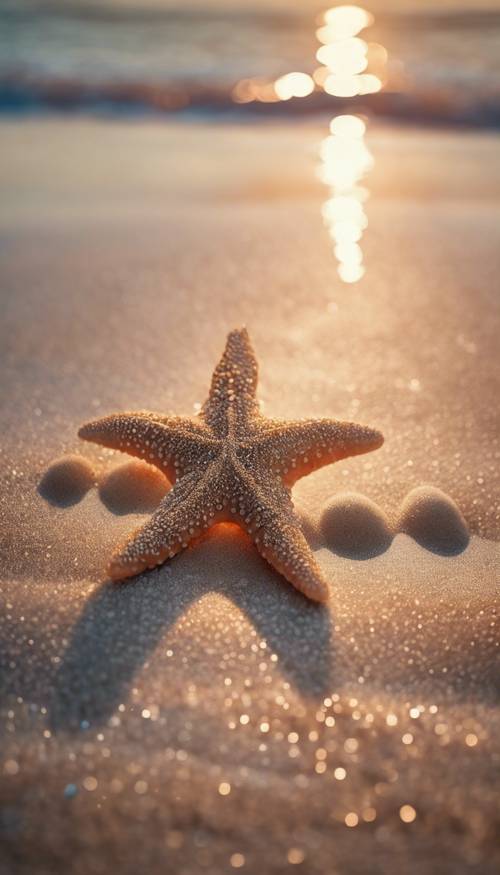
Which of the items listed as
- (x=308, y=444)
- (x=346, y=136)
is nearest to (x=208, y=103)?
(x=346, y=136)

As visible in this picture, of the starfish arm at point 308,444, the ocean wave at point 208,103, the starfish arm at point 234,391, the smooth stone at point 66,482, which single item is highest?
the ocean wave at point 208,103

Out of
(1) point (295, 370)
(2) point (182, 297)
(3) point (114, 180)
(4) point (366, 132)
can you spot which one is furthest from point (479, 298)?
(4) point (366, 132)

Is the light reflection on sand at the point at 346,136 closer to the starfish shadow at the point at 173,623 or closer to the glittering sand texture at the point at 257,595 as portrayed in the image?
the glittering sand texture at the point at 257,595

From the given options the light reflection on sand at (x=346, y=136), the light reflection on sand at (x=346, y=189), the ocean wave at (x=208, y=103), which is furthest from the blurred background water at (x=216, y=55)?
the light reflection on sand at (x=346, y=189)

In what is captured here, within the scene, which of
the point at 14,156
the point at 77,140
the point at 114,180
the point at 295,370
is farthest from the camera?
the point at 77,140

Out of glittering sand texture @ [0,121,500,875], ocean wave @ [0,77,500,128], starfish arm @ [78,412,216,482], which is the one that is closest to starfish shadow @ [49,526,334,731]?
glittering sand texture @ [0,121,500,875]

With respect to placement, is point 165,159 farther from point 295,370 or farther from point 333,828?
point 333,828
